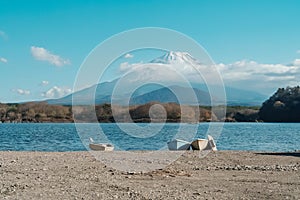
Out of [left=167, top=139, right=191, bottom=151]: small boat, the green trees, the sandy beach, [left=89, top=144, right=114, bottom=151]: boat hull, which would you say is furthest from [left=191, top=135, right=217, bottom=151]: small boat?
the green trees

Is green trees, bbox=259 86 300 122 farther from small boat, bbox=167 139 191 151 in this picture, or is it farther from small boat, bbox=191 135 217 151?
small boat, bbox=167 139 191 151

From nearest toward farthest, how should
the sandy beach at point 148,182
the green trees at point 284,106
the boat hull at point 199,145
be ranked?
the sandy beach at point 148,182 < the boat hull at point 199,145 < the green trees at point 284,106

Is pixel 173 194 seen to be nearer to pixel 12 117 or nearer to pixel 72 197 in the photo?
pixel 72 197

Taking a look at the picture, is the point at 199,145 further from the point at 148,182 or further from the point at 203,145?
the point at 148,182

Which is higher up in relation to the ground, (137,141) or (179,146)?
(179,146)

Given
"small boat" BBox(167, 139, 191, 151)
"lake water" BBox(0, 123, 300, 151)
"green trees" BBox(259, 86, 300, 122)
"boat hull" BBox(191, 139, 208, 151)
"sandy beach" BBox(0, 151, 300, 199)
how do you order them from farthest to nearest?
"green trees" BBox(259, 86, 300, 122) → "lake water" BBox(0, 123, 300, 151) → "small boat" BBox(167, 139, 191, 151) → "boat hull" BBox(191, 139, 208, 151) → "sandy beach" BBox(0, 151, 300, 199)

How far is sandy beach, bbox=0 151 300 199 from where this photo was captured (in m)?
11.9

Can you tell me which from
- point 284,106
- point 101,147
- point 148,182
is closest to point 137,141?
point 101,147

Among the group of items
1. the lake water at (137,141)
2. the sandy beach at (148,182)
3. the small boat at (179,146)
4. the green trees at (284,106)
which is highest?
the green trees at (284,106)

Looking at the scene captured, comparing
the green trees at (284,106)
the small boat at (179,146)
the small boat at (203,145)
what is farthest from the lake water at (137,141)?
the green trees at (284,106)

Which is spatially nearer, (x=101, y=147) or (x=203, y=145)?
(x=101, y=147)

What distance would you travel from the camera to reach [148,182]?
14.1 m

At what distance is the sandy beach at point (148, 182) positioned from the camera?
11852 millimetres

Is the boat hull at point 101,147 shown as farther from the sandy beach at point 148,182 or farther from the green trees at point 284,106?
the green trees at point 284,106
